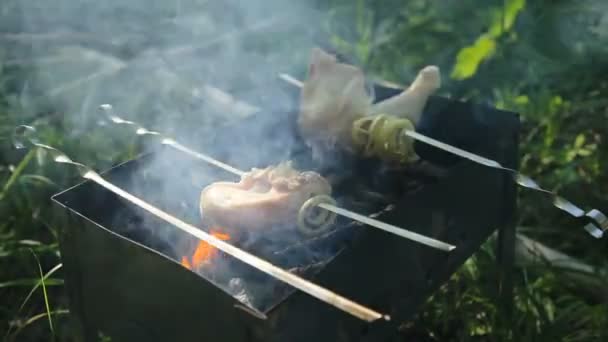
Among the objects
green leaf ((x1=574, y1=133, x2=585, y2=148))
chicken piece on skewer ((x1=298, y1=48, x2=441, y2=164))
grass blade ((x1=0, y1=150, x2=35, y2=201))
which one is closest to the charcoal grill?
chicken piece on skewer ((x1=298, y1=48, x2=441, y2=164))

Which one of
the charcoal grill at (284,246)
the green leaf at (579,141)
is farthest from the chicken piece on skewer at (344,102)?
the green leaf at (579,141)

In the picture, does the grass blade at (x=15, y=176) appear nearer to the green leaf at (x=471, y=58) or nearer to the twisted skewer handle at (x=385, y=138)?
the twisted skewer handle at (x=385, y=138)

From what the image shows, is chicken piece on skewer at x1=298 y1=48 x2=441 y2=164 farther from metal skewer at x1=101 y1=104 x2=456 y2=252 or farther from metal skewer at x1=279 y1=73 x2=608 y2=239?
metal skewer at x1=101 y1=104 x2=456 y2=252

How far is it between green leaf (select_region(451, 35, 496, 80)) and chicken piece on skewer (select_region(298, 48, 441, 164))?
222 centimetres

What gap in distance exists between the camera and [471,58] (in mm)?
5328

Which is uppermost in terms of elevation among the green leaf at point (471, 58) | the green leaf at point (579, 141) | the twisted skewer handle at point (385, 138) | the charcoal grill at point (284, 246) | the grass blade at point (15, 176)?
the twisted skewer handle at point (385, 138)

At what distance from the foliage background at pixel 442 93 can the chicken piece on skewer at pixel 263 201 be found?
1.43 meters

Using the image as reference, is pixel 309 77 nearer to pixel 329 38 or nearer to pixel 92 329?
pixel 92 329

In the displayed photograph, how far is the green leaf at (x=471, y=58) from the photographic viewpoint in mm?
5293

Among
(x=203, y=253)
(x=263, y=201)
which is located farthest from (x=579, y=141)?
(x=203, y=253)

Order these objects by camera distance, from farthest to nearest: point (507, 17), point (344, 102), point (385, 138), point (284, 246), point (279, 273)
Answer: point (507, 17) < point (344, 102) < point (385, 138) < point (284, 246) < point (279, 273)

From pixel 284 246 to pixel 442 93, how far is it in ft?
11.8

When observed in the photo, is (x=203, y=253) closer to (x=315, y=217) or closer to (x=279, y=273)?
(x=315, y=217)

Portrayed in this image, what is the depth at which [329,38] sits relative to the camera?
6379 mm
